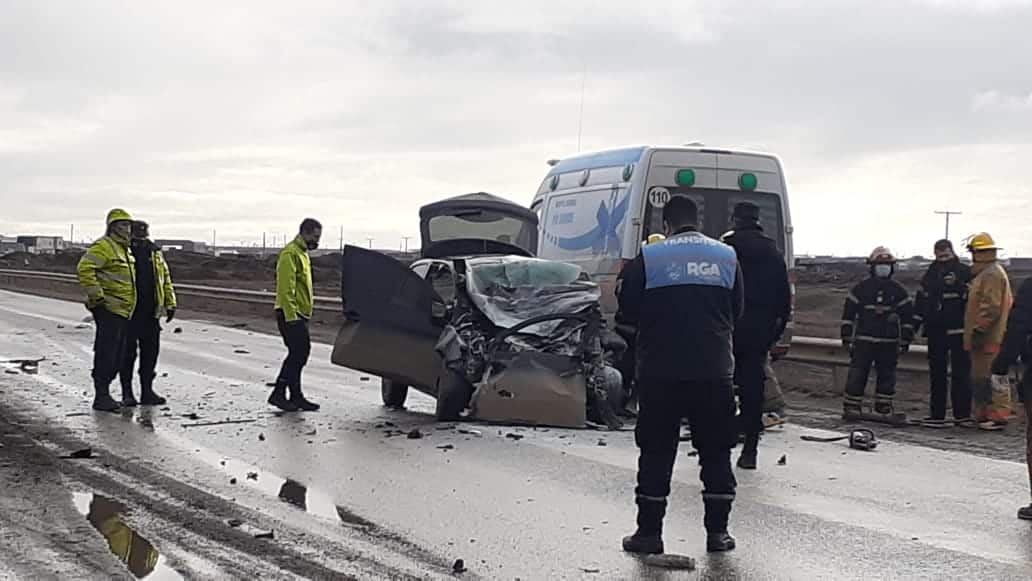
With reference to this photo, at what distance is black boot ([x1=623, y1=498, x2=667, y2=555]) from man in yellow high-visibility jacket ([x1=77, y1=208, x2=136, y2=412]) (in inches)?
273

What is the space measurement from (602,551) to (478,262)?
241 inches

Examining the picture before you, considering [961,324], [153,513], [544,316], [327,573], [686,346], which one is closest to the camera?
[327,573]

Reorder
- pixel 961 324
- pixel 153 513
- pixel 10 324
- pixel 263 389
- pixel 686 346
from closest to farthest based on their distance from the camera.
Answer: pixel 686 346
pixel 153 513
pixel 961 324
pixel 263 389
pixel 10 324

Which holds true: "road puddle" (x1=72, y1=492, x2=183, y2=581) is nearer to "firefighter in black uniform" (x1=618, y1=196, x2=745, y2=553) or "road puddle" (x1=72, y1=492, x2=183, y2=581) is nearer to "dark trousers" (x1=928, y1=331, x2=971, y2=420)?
"firefighter in black uniform" (x1=618, y1=196, x2=745, y2=553)

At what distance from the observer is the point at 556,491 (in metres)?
8.20

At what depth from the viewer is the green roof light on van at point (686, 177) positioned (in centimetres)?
1332

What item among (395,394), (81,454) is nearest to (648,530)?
(81,454)

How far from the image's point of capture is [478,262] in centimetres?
1244

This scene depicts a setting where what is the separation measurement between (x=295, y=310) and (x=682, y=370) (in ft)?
22.3

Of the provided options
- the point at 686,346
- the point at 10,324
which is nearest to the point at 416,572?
the point at 686,346

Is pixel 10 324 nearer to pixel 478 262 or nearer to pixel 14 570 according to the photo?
pixel 478 262

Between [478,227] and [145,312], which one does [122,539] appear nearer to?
[145,312]

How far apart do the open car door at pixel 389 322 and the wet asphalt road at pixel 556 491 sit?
0.51m

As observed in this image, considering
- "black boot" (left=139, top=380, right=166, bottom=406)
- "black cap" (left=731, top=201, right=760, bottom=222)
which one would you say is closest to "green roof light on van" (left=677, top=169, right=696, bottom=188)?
"black cap" (left=731, top=201, right=760, bottom=222)
